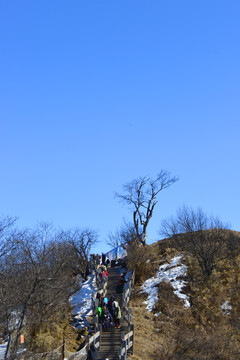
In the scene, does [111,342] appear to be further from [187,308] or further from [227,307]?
[227,307]

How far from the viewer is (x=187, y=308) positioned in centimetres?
3048

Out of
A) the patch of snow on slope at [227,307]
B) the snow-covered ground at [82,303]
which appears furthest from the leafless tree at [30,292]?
the patch of snow on slope at [227,307]

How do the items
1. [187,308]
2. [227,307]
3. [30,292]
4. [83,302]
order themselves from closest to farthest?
[30,292] < [83,302] < [187,308] < [227,307]

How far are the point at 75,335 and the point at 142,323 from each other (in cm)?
539

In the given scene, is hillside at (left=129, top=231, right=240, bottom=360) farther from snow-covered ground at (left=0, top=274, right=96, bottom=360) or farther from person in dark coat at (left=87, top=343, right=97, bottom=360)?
snow-covered ground at (left=0, top=274, right=96, bottom=360)

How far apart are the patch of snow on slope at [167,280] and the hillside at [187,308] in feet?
0.25

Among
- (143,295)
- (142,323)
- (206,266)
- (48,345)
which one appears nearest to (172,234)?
(206,266)

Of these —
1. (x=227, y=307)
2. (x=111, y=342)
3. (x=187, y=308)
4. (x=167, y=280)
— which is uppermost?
(x=167, y=280)

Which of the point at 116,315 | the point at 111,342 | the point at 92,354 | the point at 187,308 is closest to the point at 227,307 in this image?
the point at 187,308

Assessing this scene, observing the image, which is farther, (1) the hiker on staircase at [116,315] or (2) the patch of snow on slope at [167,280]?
(2) the patch of snow on slope at [167,280]

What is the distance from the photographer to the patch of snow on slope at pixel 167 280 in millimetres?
31477

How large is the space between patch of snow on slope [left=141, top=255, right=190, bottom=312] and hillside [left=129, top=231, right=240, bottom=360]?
0.08 meters

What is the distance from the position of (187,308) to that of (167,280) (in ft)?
12.8

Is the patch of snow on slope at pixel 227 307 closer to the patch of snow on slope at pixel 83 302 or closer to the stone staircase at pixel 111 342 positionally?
the stone staircase at pixel 111 342
